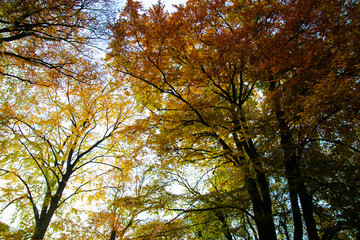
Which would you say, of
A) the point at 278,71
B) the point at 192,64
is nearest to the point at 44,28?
the point at 192,64

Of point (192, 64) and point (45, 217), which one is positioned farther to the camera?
point (45, 217)

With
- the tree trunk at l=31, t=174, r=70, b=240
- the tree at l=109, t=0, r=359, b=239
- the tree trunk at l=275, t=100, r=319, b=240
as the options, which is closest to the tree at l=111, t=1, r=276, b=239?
the tree at l=109, t=0, r=359, b=239

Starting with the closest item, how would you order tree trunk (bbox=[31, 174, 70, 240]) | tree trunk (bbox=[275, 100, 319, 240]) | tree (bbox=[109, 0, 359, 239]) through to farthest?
tree (bbox=[109, 0, 359, 239])
tree trunk (bbox=[275, 100, 319, 240])
tree trunk (bbox=[31, 174, 70, 240])

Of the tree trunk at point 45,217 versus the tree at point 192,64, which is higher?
the tree at point 192,64

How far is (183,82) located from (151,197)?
329cm

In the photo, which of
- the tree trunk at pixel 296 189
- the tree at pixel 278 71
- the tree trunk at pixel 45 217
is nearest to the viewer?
the tree at pixel 278 71

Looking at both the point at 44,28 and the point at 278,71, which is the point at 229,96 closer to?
the point at 278,71

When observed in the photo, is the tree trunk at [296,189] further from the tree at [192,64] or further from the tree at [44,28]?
the tree at [44,28]

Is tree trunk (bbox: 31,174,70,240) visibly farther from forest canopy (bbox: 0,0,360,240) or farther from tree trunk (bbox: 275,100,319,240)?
tree trunk (bbox: 275,100,319,240)

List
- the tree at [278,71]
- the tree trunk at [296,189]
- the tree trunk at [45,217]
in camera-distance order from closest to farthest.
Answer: the tree at [278,71]
the tree trunk at [296,189]
the tree trunk at [45,217]

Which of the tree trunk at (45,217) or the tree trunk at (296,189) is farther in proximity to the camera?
the tree trunk at (45,217)

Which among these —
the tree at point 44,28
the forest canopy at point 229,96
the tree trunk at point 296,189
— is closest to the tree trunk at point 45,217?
the forest canopy at point 229,96

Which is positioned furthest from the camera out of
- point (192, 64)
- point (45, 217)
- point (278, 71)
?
point (45, 217)

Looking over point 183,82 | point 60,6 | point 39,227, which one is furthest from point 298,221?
point 39,227
